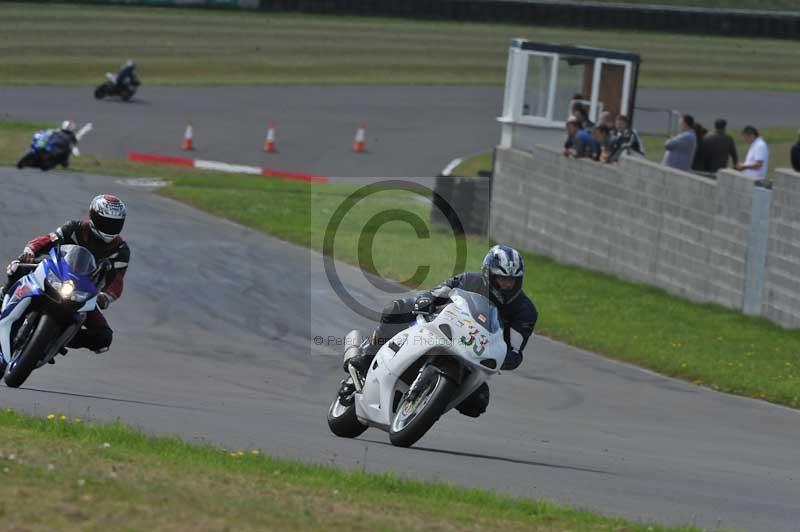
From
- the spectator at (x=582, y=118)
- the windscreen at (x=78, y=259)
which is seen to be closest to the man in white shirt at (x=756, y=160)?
the spectator at (x=582, y=118)

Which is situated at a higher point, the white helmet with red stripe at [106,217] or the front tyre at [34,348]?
the white helmet with red stripe at [106,217]

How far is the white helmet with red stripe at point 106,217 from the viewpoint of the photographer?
11.4m

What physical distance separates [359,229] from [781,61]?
30357 millimetres

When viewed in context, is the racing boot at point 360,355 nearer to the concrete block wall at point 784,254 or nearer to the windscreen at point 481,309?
the windscreen at point 481,309

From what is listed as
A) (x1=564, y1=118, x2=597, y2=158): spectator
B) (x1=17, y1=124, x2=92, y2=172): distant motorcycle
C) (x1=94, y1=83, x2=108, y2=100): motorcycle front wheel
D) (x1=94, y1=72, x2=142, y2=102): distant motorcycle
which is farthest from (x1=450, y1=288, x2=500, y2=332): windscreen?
(x1=94, y1=83, x2=108, y2=100): motorcycle front wheel

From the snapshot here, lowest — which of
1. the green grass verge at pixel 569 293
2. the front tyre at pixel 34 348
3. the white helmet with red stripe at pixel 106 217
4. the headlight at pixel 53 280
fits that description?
the green grass verge at pixel 569 293

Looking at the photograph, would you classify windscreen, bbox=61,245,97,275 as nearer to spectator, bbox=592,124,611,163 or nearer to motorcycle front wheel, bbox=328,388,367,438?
motorcycle front wheel, bbox=328,388,367,438

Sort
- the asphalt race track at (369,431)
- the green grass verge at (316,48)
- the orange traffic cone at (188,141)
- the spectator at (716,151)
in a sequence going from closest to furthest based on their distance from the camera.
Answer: the asphalt race track at (369,431)
the spectator at (716,151)
the orange traffic cone at (188,141)
the green grass verge at (316,48)

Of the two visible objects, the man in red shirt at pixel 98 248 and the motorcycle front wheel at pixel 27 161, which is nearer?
the man in red shirt at pixel 98 248

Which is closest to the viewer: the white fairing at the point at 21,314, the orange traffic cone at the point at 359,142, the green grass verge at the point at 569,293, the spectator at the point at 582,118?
the white fairing at the point at 21,314

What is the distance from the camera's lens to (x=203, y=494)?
7129mm

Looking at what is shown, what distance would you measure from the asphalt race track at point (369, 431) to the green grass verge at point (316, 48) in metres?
26.1

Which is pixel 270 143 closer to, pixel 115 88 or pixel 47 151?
pixel 115 88

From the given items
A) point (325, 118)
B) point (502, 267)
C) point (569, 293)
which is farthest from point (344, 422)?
point (325, 118)
